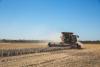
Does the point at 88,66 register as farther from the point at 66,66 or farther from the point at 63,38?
the point at 63,38

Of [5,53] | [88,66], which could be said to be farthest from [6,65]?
[5,53]

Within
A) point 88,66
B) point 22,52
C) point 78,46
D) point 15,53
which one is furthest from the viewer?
point 78,46

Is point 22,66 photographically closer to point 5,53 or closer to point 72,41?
point 5,53

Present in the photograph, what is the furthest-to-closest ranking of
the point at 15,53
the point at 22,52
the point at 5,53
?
the point at 22,52
the point at 15,53
the point at 5,53

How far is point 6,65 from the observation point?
2067 cm

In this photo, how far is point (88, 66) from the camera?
2178 cm

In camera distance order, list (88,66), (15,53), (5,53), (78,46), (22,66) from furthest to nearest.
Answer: (78,46) → (15,53) → (5,53) → (88,66) → (22,66)

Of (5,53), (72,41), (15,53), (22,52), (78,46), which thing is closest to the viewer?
(5,53)

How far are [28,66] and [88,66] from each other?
535 cm

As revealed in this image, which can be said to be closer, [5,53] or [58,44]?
[5,53]

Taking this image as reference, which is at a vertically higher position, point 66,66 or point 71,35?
point 71,35

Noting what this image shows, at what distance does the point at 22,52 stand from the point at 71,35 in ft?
101

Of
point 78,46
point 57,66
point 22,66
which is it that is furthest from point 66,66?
point 78,46

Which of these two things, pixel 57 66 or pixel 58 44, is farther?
pixel 58 44
